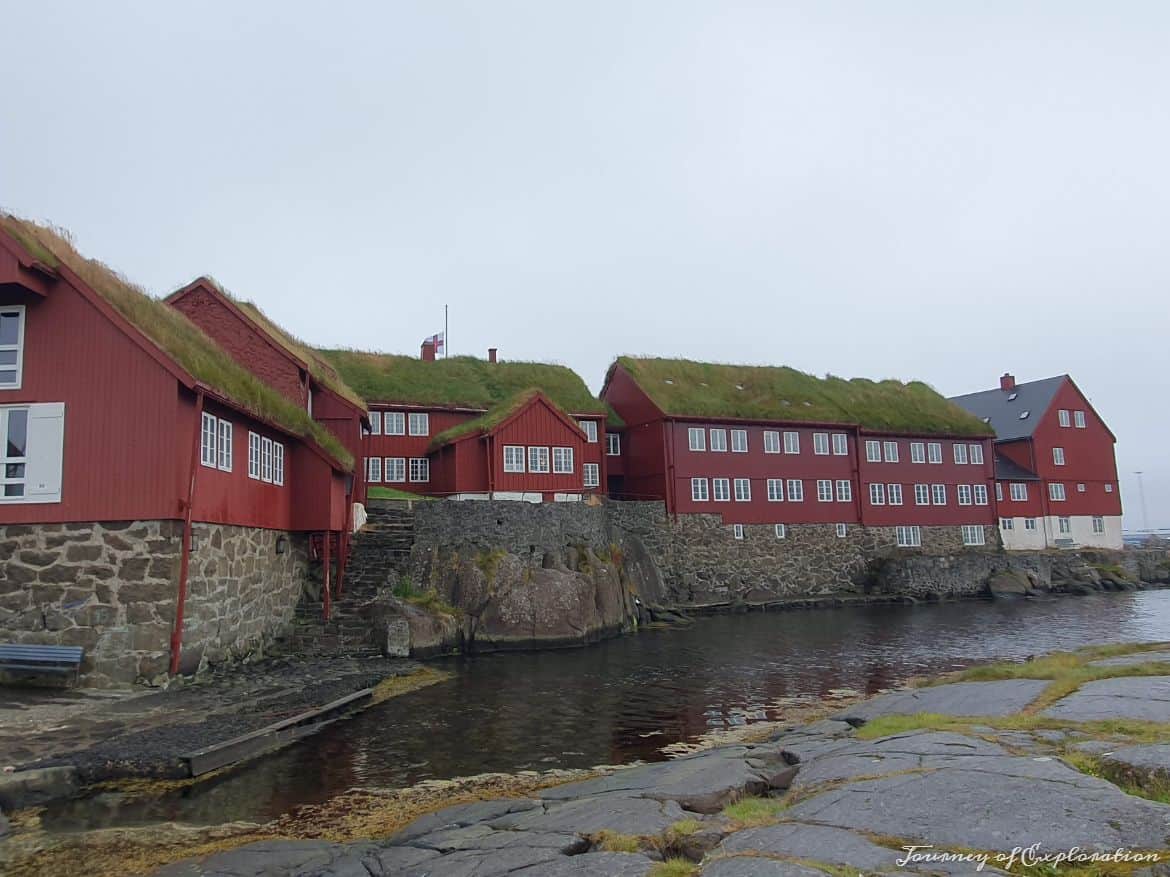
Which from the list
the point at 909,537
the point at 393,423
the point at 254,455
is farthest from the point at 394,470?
the point at 909,537

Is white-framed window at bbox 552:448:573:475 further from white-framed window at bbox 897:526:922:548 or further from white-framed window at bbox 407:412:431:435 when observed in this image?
white-framed window at bbox 897:526:922:548

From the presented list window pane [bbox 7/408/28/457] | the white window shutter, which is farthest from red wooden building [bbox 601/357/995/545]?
window pane [bbox 7/408/28/457]

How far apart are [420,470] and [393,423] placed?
2725 millimetres

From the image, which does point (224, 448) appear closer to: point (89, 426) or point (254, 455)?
point (254, 455)

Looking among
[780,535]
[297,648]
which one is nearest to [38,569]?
[297,648]

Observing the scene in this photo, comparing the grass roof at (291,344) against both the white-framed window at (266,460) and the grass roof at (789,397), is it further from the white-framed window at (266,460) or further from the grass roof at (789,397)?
the grass roof at (789,397)

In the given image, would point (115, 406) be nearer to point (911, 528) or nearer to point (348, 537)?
point (348, 537)

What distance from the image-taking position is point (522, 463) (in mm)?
38281

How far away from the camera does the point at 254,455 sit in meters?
21.4

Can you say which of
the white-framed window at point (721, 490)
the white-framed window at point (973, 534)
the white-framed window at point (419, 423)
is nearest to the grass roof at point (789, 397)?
the white-framed window at point (721, 490)

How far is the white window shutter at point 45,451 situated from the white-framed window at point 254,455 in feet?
15.2

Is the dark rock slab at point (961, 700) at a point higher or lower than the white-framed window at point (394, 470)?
lower

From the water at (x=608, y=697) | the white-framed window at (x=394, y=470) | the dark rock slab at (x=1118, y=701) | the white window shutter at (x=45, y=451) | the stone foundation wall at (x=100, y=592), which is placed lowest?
the water at (x=608, y=697)

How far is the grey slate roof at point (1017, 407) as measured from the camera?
59531 mm
